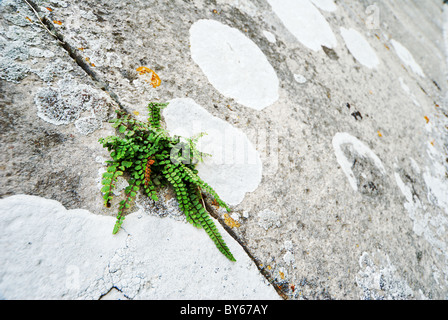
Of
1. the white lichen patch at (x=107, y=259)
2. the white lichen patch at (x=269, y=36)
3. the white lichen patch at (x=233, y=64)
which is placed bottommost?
the white lichen patch at (x=107, y=259)

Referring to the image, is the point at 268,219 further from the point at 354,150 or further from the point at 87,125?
the point at 354,150

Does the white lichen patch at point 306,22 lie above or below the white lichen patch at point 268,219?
above

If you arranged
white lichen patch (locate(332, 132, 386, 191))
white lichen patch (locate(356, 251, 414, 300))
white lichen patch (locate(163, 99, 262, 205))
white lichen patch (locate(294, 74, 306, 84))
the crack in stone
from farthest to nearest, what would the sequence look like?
white lichen patch (locate(294, 74, 306, 84))
white lichen patch (locate(332, 132, 386, 191))
white lichen patch (locate(356, 251, 414, 300))
white lichen patch (locate(163, 99, 262, 205))
the crack in stone

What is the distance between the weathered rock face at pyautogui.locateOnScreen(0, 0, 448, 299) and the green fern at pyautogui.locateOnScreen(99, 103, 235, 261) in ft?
0.25

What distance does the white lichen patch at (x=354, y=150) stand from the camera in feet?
6.64

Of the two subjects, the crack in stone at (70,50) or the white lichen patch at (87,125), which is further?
the crack in stone at (70,50)

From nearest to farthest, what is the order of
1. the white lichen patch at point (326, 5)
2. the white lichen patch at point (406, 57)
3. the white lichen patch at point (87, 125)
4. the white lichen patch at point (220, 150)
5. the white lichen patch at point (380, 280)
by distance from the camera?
the white lichen patch at point (87, 125) < the white lichen patch at point (220, 150) < the white lichen patch at point (380, 280) < the white lichen patch at point (326, 5) < the white lichen patch at point (406, 57)

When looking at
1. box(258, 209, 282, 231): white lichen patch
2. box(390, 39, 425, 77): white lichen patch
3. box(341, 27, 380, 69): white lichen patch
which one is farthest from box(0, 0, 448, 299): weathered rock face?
box(390, 39, 425, 77): white lichen patch

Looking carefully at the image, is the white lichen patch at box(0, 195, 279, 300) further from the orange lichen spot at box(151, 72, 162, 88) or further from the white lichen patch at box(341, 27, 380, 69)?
the white lichen patch at box(341, 27, 380, 69)

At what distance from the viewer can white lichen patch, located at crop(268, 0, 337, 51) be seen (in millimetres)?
2561

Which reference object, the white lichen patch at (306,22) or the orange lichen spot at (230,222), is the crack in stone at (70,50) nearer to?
the orange lichen spot at (230,222)

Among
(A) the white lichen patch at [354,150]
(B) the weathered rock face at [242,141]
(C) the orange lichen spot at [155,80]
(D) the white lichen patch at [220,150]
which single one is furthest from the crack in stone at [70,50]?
(A) the white lichen patch at [354,150]

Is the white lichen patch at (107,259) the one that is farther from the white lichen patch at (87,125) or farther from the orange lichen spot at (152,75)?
the orange lichen spot at (152,75)

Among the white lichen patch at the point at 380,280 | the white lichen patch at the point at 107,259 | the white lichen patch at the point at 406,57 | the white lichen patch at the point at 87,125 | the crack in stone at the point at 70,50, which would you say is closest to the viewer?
the white lichen patch at the point at 107,259
